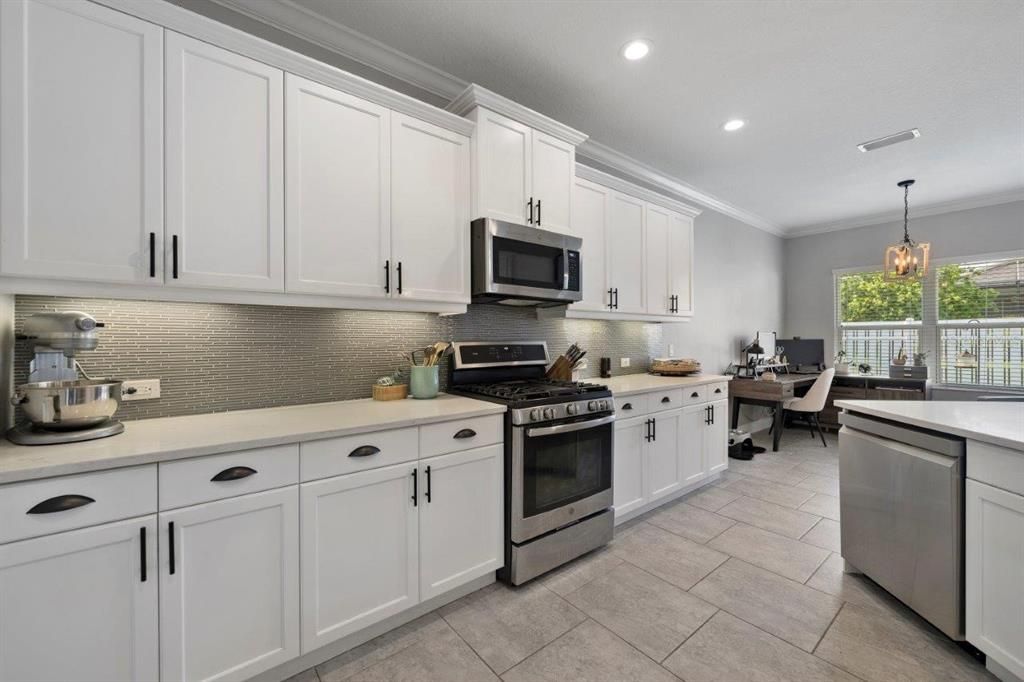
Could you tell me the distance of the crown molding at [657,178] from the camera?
3.65 metres

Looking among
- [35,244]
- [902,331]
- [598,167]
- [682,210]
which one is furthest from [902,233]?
[35,244]

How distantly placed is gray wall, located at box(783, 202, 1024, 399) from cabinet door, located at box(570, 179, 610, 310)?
470 centimetres

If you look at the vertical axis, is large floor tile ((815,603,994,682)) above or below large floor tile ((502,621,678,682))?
above

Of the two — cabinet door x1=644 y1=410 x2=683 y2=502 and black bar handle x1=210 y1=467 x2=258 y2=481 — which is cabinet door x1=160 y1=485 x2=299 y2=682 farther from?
cabinet door x1=644 y1=410 x2=683 y2=502

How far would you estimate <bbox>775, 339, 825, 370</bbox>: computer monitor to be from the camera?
5.79m

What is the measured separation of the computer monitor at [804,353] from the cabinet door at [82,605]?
21.7ft

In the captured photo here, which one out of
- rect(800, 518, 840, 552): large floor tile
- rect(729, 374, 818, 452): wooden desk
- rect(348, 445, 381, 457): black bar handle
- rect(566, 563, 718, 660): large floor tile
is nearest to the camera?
rect(348, 445, 381, 457): black bar handle

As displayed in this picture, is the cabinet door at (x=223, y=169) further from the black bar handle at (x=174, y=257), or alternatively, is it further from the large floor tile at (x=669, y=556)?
the large floor tile at (x=669, y=556)

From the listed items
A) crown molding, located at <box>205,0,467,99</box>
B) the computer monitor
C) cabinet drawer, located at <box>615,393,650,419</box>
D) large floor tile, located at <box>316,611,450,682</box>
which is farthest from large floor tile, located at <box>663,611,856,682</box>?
the computer monitor

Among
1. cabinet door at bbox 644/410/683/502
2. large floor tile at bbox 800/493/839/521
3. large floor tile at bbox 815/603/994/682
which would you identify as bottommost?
large floor tile at bbox 815/603/994/682

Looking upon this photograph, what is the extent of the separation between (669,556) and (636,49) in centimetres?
290

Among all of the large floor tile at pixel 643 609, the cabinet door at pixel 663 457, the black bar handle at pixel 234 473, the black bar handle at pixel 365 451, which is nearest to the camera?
the black bar handle at pixel 234 473

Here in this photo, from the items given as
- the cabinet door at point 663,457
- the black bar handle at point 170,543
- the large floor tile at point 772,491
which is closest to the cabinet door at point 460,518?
the black bar handle at point 170,543

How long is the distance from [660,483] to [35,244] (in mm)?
3432
